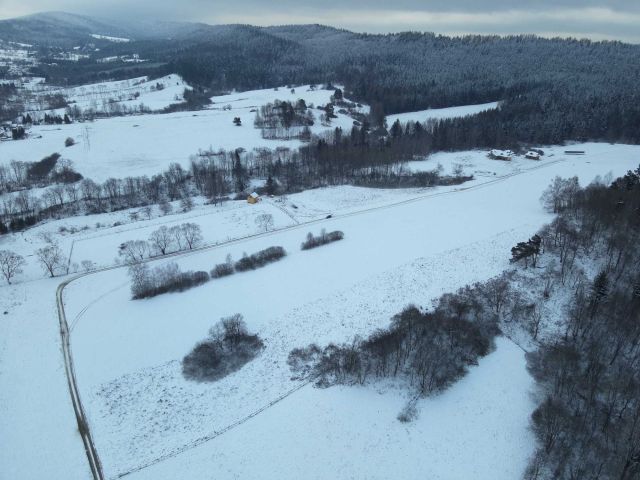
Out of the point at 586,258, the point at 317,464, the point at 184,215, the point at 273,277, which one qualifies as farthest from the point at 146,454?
the point at 586,258

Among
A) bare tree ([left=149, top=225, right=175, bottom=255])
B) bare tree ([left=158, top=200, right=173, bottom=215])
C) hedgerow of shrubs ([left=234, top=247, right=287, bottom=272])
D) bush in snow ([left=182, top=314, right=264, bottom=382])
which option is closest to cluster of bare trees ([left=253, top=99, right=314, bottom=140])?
bare tree ([left=158, top=200, right=173, bottom=215])

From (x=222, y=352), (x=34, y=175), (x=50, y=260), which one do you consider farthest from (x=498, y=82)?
(x=50, y=260)

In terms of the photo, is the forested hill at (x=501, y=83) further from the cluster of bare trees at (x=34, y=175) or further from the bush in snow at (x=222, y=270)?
the cluster of bare trees at (x=34, y=175)

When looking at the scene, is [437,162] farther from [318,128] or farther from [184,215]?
[184,215]

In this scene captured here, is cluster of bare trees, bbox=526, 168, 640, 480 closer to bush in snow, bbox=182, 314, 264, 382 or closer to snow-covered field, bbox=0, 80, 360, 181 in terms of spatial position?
bush in snow, bbox=182, 314, 264, 382

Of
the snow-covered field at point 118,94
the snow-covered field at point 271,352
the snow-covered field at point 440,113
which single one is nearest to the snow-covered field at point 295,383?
the snow-covered field at point 271,352

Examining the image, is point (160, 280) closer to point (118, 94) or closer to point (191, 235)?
point (191, 235)
